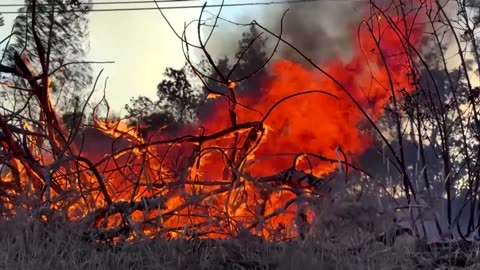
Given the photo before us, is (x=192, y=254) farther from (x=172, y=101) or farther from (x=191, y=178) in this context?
(x=172, y=101)

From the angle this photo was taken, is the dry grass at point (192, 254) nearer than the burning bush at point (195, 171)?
Yes

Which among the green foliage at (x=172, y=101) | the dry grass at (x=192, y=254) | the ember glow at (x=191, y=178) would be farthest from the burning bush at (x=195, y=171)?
the green foliage at (x=172, y=101)

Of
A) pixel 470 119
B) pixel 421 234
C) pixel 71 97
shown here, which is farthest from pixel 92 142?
pixel 421 234

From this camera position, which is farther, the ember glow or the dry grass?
the ember glow

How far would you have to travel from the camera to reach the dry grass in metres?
2.64

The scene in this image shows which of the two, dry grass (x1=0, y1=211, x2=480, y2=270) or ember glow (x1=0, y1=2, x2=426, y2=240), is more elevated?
ember glow (x1=0, y1=2, x2=426, y2=240)

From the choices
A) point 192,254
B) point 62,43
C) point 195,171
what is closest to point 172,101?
point 62,43

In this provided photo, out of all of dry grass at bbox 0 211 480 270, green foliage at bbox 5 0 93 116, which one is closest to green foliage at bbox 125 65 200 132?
green foliage at bbox 5 0 93 116

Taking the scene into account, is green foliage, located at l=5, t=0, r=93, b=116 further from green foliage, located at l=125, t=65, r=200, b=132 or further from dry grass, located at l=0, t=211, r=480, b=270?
dry grass, located at l=0, t=211, r=480, b=270

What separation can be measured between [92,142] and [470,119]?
6160mm

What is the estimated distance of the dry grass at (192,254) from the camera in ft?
8.67

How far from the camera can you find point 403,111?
212 inches

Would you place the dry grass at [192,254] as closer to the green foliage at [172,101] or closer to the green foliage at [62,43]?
the green foliage at [62,43]

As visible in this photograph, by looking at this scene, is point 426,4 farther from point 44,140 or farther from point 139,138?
point 44,140
